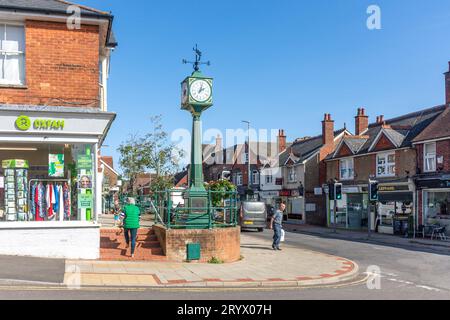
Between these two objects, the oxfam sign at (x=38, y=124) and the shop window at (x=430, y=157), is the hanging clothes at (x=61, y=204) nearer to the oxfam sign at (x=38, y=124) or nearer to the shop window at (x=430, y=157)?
the oxfam sign at (x=38, y=124)

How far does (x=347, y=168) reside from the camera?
3728 centimetres

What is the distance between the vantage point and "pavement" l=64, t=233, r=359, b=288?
10.5 metres

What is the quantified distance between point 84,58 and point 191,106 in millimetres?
3751

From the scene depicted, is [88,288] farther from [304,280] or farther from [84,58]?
[84,58]

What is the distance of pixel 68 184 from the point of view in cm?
1409

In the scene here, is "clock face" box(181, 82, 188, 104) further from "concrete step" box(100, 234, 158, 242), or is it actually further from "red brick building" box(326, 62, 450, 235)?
"red brick building" box(326, 62, 450, 235)

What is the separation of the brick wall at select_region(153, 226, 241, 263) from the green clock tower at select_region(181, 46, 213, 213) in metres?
1.67

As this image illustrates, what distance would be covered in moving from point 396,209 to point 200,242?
19642mm

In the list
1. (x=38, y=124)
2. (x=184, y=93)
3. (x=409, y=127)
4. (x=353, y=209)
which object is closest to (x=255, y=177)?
(x=353, y=209)

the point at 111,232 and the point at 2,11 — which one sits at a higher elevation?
the point at 2,11

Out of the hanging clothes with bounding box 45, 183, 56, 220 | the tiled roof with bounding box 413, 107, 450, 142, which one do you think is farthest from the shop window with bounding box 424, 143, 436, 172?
the hanging clothes with bounding box 45, 183, 56, 220

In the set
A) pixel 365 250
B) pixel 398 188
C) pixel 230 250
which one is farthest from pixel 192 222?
pixel 398 188

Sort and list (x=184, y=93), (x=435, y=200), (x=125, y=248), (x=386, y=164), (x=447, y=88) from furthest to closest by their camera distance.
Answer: (x=386, y=164)
(x=447, y=88)
(x=435, y=200)
(x=184, y=93)
(x=125, y=248)

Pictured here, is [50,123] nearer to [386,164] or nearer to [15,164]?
[15,164]
